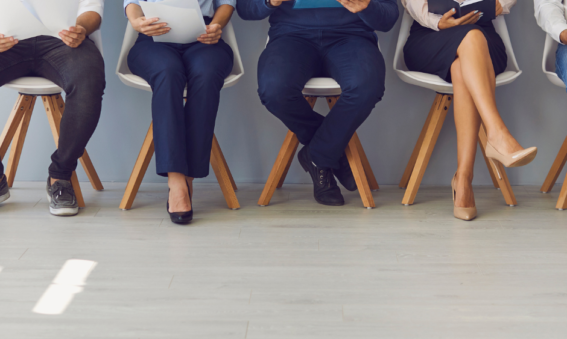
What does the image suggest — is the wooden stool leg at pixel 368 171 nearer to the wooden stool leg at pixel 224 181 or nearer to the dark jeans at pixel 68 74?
the wooden stool leg at pixel 224 181

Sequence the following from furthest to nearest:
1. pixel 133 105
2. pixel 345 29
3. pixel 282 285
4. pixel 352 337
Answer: pixel 133 105 < pixel 345 29 < pixel 282 285 < pixel 352 337

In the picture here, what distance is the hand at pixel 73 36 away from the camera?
194cm

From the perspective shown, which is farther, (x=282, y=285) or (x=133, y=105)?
(x=133, y=105)

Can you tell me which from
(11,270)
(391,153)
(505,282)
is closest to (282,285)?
(505,282)

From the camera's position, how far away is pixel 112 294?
1346mm

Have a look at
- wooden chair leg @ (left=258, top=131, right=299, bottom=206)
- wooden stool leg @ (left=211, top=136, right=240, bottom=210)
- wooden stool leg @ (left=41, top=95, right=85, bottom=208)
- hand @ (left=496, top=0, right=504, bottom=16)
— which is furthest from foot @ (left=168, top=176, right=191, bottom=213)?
hand @ (left=496, top=0, right=504, bottom=16)

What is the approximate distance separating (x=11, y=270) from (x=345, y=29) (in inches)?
56.0

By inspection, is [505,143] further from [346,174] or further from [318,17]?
[318,17]

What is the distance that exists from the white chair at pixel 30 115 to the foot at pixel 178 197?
0.46 meters

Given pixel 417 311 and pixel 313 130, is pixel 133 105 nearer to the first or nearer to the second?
pixel 313 130

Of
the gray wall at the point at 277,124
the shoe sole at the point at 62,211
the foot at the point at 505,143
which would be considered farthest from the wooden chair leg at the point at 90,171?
the foot at the point at 505,143

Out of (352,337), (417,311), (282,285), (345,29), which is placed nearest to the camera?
(352,337)

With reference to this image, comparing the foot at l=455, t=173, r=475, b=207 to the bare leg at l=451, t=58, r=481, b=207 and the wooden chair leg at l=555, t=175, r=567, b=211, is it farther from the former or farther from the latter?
the wooden chair leg at l=555, t=175, r=567, b=211

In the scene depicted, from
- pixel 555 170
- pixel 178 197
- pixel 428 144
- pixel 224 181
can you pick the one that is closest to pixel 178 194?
pixel 178 197
